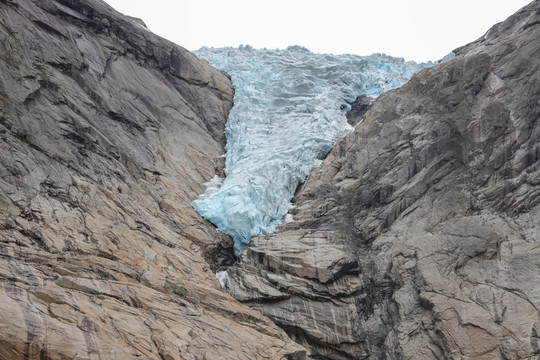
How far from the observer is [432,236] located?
49.2ft

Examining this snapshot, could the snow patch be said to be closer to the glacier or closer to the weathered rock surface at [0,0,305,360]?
the weathered rock surface at [0,0,305,360]

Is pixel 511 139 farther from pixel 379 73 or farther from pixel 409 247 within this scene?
pixel 379 73

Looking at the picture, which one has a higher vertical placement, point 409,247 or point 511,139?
point 511,139

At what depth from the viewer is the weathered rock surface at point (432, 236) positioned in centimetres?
1260

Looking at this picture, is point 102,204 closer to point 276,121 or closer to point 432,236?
point 432,236

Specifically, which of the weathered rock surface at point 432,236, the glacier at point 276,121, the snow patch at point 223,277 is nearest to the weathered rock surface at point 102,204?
the snow patch at point 223,277

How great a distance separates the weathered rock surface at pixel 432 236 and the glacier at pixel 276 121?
1.64 metres

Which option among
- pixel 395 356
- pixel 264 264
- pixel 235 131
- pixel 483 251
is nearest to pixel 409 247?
pixel 483 251

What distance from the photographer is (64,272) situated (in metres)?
10.6


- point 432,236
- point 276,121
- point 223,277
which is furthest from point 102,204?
point 276,121

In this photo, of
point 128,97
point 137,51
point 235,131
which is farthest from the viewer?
point 235,131

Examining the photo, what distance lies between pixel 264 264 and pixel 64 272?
747 cm

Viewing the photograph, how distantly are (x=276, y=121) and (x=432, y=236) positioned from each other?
47.6 ft

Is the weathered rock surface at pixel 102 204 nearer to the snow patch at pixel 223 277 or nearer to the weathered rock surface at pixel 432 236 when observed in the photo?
the snow patch at pixel 223 277
